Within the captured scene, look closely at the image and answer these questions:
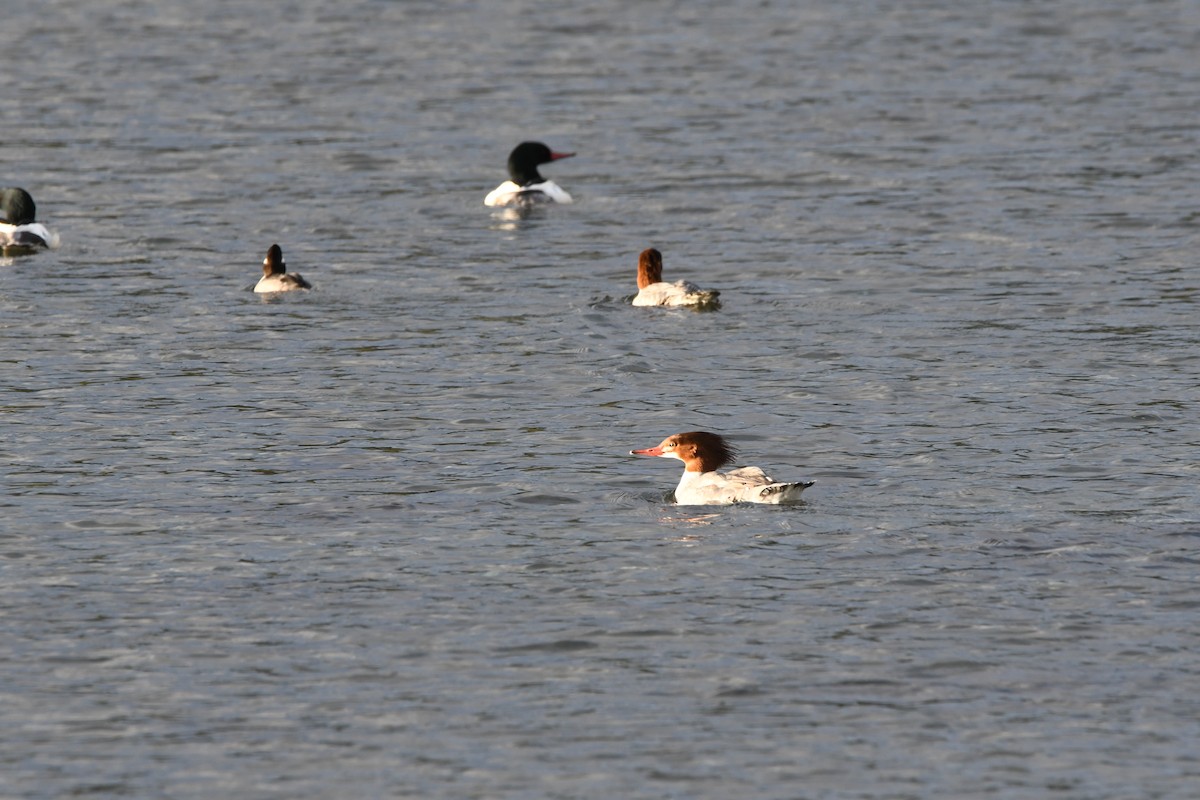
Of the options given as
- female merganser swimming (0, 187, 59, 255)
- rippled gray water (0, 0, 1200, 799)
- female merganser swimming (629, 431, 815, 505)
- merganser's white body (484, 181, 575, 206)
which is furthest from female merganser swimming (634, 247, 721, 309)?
female merganser swimming (0, 187, 59, 255)

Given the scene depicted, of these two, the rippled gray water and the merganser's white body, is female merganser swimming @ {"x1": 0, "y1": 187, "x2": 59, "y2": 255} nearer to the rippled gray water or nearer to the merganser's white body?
the rippled gray water

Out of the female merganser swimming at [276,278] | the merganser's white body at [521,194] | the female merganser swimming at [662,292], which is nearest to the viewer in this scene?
the female merganser swimming at [662,292]

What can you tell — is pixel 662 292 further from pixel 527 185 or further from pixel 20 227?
pixel 20 227

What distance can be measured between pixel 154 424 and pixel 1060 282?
1283 cm

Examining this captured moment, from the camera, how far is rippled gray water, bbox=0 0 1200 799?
13.9m

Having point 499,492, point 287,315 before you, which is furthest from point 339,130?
point 499,492

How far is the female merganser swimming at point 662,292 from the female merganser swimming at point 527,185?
8.04m

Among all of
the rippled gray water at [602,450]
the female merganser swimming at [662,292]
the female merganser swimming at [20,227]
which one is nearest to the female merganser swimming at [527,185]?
the rippled gray water at [602,450]

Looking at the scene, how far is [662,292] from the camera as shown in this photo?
1120 inches

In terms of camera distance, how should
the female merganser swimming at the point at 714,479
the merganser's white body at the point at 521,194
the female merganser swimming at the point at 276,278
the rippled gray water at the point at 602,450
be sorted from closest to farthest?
the rippled gray water at the point at 602,450 → the female merganser swimming at the point at 714,479 → the female merganser swimming at the point at 276,278 → the merganser's white body at the point at 521,194

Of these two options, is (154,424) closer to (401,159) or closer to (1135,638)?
(1135,638)

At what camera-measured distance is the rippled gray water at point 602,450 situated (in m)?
13.9

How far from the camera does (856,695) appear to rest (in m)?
14.4

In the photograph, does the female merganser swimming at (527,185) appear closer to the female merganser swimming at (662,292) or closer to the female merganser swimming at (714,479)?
the female merganser swimming at (662,292)
